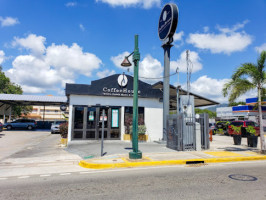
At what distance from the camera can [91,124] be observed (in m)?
15.0

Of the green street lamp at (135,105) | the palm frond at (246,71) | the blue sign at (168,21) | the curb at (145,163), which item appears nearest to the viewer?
the curb at (145,163)

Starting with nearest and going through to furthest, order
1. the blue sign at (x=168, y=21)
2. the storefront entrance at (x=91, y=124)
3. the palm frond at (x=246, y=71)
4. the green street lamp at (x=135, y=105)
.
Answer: the green street lamp at (x=135, y=105), the palm frond at (x=246, y=71), the blue sign at (x=168, y=21), the storefront entrance at (x=91, y=124)

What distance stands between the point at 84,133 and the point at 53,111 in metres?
86.0

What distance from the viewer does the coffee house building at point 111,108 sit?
14.8m

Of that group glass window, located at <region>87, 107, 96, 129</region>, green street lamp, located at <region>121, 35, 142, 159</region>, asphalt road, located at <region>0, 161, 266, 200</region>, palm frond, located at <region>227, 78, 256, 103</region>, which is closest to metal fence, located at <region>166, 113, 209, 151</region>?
palm frond, located at <region>227, 78, 256, 103</region>

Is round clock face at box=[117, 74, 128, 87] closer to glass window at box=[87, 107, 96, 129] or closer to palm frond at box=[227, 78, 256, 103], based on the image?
glass window at box=[87, 107, 96, 129]

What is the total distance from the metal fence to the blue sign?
20.3 feet

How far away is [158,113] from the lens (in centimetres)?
1686

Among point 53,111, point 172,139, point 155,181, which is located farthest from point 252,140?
point 53,111

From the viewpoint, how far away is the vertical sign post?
46.0ft

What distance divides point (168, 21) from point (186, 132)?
8.10 m

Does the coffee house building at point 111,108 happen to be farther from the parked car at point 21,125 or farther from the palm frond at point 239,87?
the parked car at point 21,125

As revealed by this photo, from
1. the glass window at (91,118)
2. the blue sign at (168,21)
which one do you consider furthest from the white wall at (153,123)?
the blue sign at (168,21)

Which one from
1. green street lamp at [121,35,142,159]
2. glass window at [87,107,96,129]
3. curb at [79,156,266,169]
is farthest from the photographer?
glass window at [87,107,96,129]
